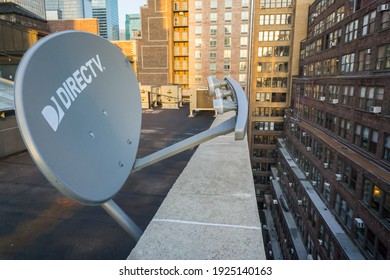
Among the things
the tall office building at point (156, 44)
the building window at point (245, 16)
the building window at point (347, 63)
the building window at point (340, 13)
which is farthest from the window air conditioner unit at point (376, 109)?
the tall office building at point (156, 44)

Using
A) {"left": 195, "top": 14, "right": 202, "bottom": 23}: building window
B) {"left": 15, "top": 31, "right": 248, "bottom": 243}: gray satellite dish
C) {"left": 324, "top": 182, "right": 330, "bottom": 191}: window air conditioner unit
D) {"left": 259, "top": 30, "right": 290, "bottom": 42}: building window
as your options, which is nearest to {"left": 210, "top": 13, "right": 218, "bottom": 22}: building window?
{"left": 195, "top": 14, "right": 202, "bottom": 23}: building window

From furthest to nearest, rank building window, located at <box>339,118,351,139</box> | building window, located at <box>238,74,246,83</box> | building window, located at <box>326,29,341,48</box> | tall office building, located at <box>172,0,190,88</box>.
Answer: tall office building, located at <box>172,0,190,88</box> < building window, located at <box>238,74,246,83</box> < building window, located at <box>326,29,341,48</box> < building window, located at <box>339,118,351,139</box>

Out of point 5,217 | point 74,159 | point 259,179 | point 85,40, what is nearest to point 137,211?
point 5,217

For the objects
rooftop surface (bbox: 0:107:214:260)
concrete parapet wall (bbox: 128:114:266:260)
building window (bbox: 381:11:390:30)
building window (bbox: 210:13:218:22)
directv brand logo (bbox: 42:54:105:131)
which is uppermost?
building window (bbox: 210:13:218:22)

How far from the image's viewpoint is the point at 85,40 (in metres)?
2.84

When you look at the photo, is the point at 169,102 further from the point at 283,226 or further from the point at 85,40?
the point at 283,226

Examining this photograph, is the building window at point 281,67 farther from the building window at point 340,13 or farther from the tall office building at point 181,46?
the building window at point 340,13

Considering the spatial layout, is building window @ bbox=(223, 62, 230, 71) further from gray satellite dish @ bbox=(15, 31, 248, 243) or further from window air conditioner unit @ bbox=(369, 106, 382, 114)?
gray satellite dish @ bbox=(15, 31, 248, 243)

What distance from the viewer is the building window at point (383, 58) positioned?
2644cm

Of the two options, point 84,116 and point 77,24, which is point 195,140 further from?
point 77,24

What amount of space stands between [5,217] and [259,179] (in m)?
69.1

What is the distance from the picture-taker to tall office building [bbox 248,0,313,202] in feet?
214

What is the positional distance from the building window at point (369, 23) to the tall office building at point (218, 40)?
32.7 meters

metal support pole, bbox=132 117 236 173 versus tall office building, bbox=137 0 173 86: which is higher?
tall office building, bbox=137 0 173 86
